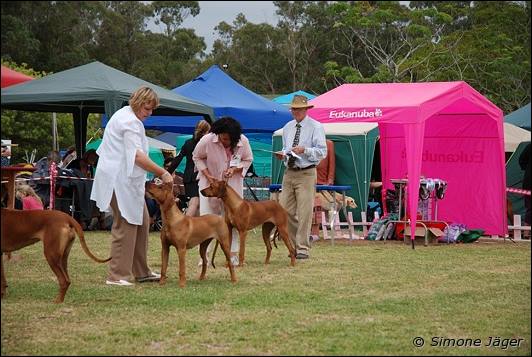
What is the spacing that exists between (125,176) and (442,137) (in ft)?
27.5

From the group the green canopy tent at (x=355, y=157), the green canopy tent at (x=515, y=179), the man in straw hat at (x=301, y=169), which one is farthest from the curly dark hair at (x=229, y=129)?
the green canopy tent at (x=515, y=179)

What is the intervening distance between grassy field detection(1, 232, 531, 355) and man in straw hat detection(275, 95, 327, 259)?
1.62 feet

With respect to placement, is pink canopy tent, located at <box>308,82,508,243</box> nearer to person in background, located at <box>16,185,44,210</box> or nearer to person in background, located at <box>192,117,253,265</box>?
person in background, located at <box>192,117,253,265</box>

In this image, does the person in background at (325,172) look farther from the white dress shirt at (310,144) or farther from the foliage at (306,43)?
the foliage at (306,43)

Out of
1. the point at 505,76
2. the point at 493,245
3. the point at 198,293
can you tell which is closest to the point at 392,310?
the point at 198,293

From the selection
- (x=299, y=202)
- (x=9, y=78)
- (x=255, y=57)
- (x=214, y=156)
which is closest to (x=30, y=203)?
(x=214, y=156)

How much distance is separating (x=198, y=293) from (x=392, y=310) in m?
1.69

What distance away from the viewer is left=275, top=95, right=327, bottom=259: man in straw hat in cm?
1030

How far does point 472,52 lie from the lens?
113 ft

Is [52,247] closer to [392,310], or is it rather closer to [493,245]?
[392,310]

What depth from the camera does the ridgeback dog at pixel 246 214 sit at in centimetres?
894

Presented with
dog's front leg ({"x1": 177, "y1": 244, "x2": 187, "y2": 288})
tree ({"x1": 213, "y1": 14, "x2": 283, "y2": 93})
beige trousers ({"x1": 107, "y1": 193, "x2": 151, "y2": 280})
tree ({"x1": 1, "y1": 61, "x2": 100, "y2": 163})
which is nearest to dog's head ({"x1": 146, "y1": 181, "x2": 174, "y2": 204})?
beige trousers ({"x1": 107, "y1": 193, "x2": 151, "y2": 280})

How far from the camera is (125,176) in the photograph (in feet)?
25.1

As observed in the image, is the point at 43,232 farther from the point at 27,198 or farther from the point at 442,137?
the point at 442,137
